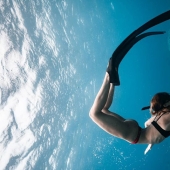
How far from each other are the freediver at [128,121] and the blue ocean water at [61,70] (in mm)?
10858

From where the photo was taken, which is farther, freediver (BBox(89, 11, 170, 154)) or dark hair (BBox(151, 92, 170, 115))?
dark hair (BBox(151, 92, 170, 115))

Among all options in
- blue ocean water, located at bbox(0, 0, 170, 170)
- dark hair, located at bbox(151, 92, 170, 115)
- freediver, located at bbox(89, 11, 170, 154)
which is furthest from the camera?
blue ocean water, located at bbox(0, 0, 170, 170)

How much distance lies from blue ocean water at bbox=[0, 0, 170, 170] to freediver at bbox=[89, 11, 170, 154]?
35.6ft

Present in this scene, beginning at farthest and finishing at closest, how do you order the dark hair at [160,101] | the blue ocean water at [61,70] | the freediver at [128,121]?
the blue ocean water at [61,70], the dark hair at [160,101], the freediver at [128,121]

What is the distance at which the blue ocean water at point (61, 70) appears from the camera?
41.5ft

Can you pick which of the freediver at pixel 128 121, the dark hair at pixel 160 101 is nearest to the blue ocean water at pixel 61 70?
the freediver at pixel 128 121

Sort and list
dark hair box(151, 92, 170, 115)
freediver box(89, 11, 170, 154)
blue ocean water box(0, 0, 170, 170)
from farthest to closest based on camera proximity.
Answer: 1. blue ocean water box(0, 0, 170, 170)
2. dark hair box(151, 92, 170, 115)
3. freediver box(89, 11, 170, 154)

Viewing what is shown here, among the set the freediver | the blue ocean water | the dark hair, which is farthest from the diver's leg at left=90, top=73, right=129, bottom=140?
the blue ocean water

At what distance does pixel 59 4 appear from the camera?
44.8 ft

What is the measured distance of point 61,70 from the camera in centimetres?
1608

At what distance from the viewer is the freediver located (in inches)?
95.8

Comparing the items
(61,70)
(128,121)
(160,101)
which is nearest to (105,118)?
(128,121)

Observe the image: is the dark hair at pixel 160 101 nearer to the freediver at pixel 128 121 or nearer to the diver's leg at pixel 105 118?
the freediver at pixel 128 121

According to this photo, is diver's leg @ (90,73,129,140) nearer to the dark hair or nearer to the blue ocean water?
the dark hair
